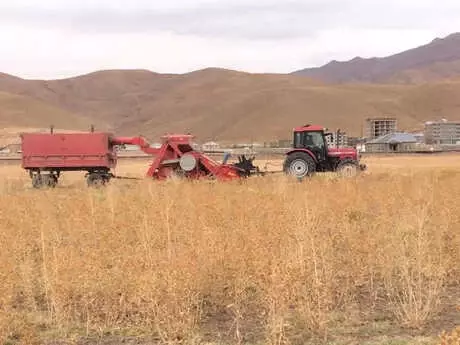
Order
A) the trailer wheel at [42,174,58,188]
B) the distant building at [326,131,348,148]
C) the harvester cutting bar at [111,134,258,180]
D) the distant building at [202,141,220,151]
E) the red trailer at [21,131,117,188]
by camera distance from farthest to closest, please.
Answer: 1. the distant building at [202,141,220,151]
2. the distant building at [326,131,348,148]
3. the red trailer at [21,131,117,188]
4. the trailer wheel at [42,174,58,188]
5. the harvester cutting bar at [111,134,258,180]

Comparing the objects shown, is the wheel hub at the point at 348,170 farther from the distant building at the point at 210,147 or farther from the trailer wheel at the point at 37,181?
the distant building at the point at 210,147

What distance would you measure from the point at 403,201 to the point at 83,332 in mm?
6489

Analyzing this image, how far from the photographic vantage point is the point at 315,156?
22.5m

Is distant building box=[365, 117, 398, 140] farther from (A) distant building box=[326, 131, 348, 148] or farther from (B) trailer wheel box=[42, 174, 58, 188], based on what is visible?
(B) trailer wheel box=[42, 174, 58, 188]

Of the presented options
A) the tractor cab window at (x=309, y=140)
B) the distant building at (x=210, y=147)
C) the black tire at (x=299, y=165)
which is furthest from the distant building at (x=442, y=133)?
the black tire at (x=299, y=165)

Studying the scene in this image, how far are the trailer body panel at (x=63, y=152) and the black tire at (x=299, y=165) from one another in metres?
6.17

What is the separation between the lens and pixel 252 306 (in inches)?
256

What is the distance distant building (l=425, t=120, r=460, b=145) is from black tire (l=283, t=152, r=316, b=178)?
58680 mm

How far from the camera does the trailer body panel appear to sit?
22500 mm

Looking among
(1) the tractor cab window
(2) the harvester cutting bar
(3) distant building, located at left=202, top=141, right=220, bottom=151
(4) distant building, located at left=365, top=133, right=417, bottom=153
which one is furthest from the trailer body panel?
(4) distant building, located at left=365, top=133, right=417, bottom=153

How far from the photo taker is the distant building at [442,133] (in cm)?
7738

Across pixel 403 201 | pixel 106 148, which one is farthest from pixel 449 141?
pixel 403 201

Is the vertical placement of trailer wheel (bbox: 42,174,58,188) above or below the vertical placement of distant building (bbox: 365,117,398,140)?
below

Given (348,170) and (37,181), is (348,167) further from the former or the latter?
(37,181)
